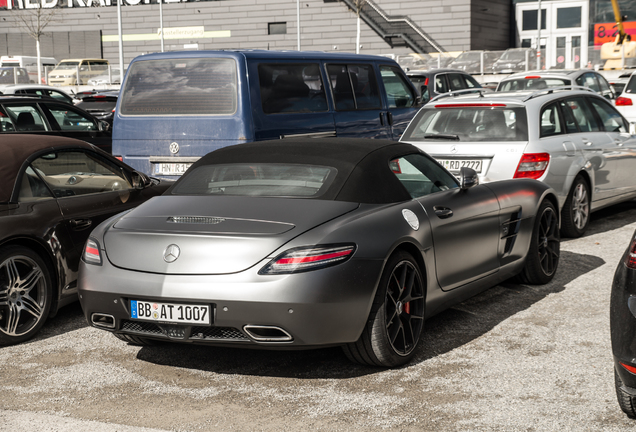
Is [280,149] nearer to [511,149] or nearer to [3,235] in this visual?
[3,235]

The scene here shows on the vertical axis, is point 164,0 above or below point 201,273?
above

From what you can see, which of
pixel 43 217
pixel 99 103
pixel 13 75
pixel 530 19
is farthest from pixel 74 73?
pixel 43 217

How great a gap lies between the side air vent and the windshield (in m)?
4.60

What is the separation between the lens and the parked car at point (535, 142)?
27.1ft

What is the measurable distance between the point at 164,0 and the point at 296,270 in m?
52.0

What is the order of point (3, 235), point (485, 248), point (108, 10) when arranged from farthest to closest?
point (108, 10), point (485, 248), point (3, 235)

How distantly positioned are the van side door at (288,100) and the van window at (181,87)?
266 mm

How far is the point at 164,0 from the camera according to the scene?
5325cm

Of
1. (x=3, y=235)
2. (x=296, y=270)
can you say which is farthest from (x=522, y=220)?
(x=3, y=235)

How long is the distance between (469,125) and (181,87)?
305 cm

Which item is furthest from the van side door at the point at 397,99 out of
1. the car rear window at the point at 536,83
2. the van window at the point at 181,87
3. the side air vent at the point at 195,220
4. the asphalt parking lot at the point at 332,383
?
the side air vent at the point at 195,220

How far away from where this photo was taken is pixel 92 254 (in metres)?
4.68

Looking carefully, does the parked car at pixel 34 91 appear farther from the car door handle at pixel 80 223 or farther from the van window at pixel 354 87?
the car door handle at pixel 80 223

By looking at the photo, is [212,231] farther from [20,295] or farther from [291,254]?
[20,295]
